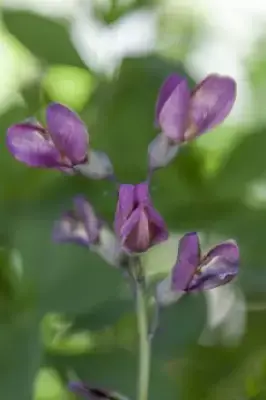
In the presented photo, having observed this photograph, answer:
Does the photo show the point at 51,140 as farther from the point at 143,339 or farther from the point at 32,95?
the point at 32,95

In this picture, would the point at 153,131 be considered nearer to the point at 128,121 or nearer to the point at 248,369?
the point at 128,121

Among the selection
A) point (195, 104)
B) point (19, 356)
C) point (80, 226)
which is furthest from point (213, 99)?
point (19, 356)

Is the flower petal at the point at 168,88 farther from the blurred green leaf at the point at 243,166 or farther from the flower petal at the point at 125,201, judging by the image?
the blurred green leaf at the point at 243,166

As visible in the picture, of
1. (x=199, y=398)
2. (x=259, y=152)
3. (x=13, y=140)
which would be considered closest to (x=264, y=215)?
(x=259, y=152)

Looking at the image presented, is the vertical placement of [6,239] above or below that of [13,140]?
below

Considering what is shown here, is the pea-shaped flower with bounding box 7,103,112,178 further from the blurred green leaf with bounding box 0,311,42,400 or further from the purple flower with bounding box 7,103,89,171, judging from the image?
Result: the blurred green leaf with bounding box 0,311,42,400

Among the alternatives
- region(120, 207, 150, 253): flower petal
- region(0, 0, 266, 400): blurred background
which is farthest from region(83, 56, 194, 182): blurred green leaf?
region(120, 207, 150, 253): flower petal
